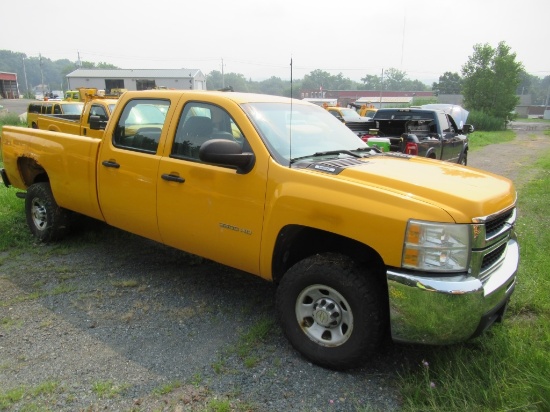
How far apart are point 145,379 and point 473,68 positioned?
50.6m

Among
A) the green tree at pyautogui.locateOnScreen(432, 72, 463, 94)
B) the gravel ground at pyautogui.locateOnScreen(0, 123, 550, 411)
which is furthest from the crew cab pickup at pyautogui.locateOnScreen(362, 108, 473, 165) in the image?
the green tree at pyautogui.locateOnScreen(432, 72, 463, 94)

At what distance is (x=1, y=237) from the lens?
565 cm

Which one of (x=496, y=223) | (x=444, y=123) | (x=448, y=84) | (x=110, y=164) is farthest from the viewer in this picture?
(x=448, y=84)

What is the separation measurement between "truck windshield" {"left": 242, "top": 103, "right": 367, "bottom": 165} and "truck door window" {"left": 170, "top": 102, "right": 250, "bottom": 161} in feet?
0.70

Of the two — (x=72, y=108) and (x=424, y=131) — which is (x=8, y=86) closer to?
(x=72, y=108)

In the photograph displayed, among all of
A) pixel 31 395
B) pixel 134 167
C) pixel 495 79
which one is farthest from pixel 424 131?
pixel 495 79

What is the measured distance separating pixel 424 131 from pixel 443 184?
23.7 feet

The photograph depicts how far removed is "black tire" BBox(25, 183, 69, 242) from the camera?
533 centimetres

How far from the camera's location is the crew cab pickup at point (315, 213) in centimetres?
267

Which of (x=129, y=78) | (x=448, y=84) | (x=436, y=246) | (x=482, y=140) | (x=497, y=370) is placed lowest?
(x=482, y=140)

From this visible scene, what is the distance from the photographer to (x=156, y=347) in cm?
338

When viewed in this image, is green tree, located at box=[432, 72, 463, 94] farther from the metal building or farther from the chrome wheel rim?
the chrome wheel rim

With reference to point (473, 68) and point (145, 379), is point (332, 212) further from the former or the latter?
point (473, 68)

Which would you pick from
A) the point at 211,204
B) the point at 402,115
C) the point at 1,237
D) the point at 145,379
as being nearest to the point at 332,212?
the point at 211,204
